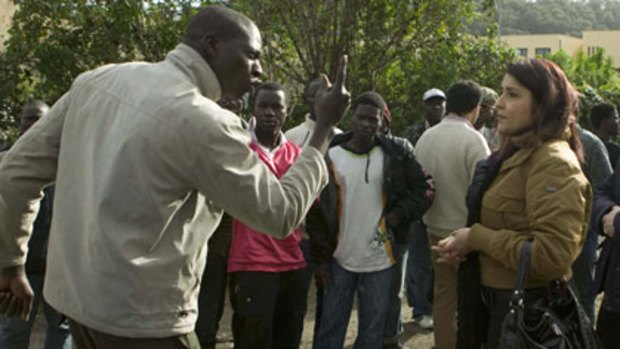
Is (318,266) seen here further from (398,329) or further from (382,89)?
(382,89)

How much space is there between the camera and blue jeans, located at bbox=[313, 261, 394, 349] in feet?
18.3

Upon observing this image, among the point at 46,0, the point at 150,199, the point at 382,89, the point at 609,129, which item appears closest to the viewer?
the point at 150,199

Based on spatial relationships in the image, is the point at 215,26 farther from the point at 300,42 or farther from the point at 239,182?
the point at 300,42

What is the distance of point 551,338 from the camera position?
3.53 m

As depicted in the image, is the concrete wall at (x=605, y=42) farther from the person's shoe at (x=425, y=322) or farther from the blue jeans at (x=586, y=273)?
the blue jeans at (x=586, y=273)

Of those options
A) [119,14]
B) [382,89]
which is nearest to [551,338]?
[119,14]

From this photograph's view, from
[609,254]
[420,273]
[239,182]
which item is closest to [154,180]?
[239,182]

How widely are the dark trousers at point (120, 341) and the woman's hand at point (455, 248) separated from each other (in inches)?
58.2

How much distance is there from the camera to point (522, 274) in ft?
11.7

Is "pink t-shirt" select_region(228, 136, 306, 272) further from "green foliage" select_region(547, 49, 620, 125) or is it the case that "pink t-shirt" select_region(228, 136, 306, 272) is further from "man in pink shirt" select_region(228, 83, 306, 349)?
"green foliage" select_region(547, 49, 620, 125)

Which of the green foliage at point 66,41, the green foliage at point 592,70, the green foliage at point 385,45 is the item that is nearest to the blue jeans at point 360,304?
the green foliage at point 66,41

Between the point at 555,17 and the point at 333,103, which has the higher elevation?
the point at 333,103

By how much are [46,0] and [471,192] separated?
6954mm

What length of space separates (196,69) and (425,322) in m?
4.87
